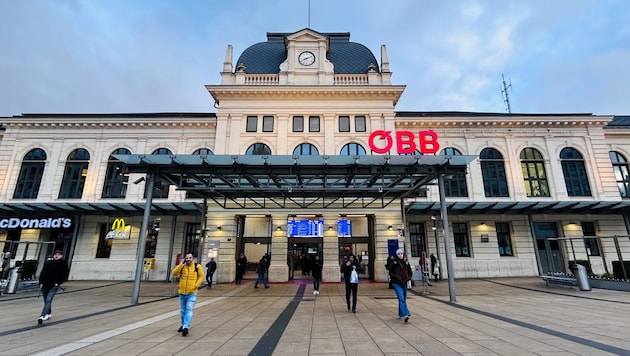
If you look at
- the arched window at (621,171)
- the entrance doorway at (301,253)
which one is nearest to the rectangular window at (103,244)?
the entrance doorway at (301,253)

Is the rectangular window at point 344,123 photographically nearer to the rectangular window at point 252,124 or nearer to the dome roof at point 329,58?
the dome roof at point 329,58

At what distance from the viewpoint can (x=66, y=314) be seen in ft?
30.5

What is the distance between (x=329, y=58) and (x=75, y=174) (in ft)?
75.9

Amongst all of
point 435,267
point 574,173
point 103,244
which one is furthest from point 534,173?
point 103,244

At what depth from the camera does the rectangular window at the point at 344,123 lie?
22391mm

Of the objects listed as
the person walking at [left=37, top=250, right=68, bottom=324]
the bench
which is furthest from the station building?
the person walking at [left=37, top=250, right=68, bottom=324]

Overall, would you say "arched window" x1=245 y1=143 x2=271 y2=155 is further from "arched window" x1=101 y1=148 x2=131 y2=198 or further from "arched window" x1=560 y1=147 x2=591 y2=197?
"arched window" x1=560 y1=147 x2=591 y2=197

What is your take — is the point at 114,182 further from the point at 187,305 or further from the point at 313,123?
the point at 187,305

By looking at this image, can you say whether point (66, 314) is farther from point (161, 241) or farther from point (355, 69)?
point (355, 69)

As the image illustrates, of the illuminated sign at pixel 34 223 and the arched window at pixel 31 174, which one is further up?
the arched window at pixel 31 174

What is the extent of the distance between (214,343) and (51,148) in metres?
26.8

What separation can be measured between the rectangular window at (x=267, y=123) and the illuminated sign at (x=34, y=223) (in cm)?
1618

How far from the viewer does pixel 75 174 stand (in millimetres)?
23031

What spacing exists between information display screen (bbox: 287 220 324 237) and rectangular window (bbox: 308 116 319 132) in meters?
7.20
